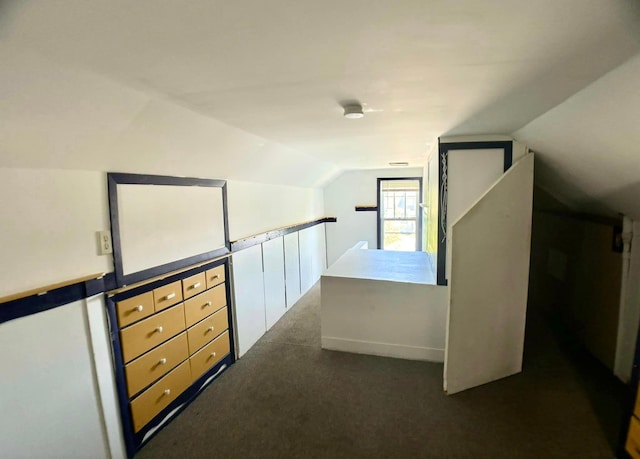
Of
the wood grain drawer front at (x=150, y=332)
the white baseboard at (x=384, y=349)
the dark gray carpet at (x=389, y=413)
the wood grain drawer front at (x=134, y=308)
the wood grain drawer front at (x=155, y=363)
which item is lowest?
the dark gray carpet at (x=389, y=413)

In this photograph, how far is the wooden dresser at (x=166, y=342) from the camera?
185 centimetres

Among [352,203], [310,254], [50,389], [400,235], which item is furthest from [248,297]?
[400,235]

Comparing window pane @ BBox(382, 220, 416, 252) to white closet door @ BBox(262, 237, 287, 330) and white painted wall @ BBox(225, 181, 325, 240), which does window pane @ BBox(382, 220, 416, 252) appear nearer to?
white painted wall @ BBox(225, 181, 325, 240)

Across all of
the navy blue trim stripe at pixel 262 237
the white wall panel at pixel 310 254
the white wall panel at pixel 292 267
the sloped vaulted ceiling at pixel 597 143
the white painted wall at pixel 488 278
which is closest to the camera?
the sloped vaulted ceiling at pixel 597 143

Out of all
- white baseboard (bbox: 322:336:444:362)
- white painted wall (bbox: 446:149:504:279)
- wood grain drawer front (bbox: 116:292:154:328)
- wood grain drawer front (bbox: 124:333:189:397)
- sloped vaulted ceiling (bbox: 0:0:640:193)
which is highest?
sloped vaulted ceiling (bbox: 0:0:640:193)

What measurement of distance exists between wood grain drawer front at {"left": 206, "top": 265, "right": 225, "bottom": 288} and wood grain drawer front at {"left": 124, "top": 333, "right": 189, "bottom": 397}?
0.47m

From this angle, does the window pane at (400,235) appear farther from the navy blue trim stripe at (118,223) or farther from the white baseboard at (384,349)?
the navy blue trim stripe at (118,223)

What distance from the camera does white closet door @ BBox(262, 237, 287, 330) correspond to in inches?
140

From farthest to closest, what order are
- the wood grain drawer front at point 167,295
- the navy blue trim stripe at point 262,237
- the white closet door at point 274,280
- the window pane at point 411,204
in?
the window pane at point 411,204 → the white closet door at point 274,280 → the navy blue trim stripe at point 262,237 → the wood grain drawer front at point 167,295

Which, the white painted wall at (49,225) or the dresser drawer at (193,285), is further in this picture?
the dresser drawer at (193,285)

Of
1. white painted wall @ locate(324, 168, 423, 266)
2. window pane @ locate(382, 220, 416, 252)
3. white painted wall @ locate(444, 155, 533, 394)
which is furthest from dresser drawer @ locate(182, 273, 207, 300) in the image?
window pane @ locate(382, 220, 416, 252)

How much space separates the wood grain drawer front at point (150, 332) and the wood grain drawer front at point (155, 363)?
5 cm

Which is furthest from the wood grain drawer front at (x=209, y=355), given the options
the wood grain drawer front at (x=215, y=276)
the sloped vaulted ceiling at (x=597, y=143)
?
the sloped vaulted ceiling at (x=597, y=143)

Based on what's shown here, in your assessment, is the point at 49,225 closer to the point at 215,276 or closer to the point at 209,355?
the point at 215,276
